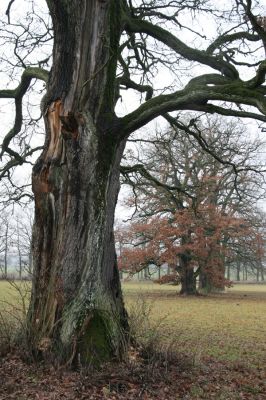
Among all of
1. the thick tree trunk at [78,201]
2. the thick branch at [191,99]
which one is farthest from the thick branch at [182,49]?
the thick branch at [191,99]

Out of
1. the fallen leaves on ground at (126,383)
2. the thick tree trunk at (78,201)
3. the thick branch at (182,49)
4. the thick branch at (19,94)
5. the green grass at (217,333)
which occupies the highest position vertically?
the thick branch at (182,49)

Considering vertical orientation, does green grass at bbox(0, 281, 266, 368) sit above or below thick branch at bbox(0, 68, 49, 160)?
below

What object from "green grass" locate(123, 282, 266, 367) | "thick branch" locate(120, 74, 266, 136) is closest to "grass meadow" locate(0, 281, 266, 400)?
"green grass" locate(123, 282, 266, 367)

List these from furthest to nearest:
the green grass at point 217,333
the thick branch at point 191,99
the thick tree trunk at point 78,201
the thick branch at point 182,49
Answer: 1. the thick branch at point 182,49
2. the green grass at point 217,333
3. the thick branch at point 191,99
4. the thick tree trunk at point 78,201

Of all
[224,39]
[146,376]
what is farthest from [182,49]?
[146,376]

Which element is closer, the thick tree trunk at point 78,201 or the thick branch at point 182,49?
the thick tree trunk at point 78,201

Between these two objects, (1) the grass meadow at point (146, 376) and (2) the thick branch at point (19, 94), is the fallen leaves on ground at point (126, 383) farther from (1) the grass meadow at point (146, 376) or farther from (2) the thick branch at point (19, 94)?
(2) the thick branch at point (19, 94)

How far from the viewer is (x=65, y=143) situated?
25.2 feet

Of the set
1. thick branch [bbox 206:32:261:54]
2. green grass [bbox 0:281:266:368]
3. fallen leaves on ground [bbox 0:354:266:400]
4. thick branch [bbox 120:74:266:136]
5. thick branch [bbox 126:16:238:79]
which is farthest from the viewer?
thick branch [bbox 206:32:261:54]

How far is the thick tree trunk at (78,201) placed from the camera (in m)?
7.12

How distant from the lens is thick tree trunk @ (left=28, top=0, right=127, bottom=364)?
7.12 metres

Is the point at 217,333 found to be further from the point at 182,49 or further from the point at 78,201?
the point at 182,49

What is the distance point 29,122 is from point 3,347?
24.3 ft

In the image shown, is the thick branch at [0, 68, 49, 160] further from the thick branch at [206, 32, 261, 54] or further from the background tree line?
the background tree line
